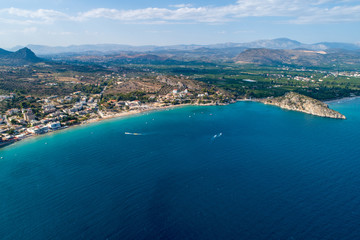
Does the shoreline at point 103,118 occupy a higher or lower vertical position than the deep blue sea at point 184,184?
higher

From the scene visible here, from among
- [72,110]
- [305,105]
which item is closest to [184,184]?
[72,110]

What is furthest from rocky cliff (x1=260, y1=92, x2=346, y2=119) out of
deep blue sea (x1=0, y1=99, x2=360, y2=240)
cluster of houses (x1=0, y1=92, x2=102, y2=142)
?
cluster of houses (x1=0, y1=92, x2=102, y2=142)

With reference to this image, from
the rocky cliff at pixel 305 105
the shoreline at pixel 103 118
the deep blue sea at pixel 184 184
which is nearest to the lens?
the deep blue sea at pixel 184 184

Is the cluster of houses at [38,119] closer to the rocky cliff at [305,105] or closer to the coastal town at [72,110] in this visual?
the coastal town at [72,110]

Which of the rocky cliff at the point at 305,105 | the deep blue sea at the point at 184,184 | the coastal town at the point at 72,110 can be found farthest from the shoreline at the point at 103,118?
the rocky cliff at the point at 305,105

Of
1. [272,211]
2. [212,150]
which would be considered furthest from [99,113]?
[272,211]

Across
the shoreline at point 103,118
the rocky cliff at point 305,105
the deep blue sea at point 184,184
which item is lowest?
the deep blue sea at point 184,184
